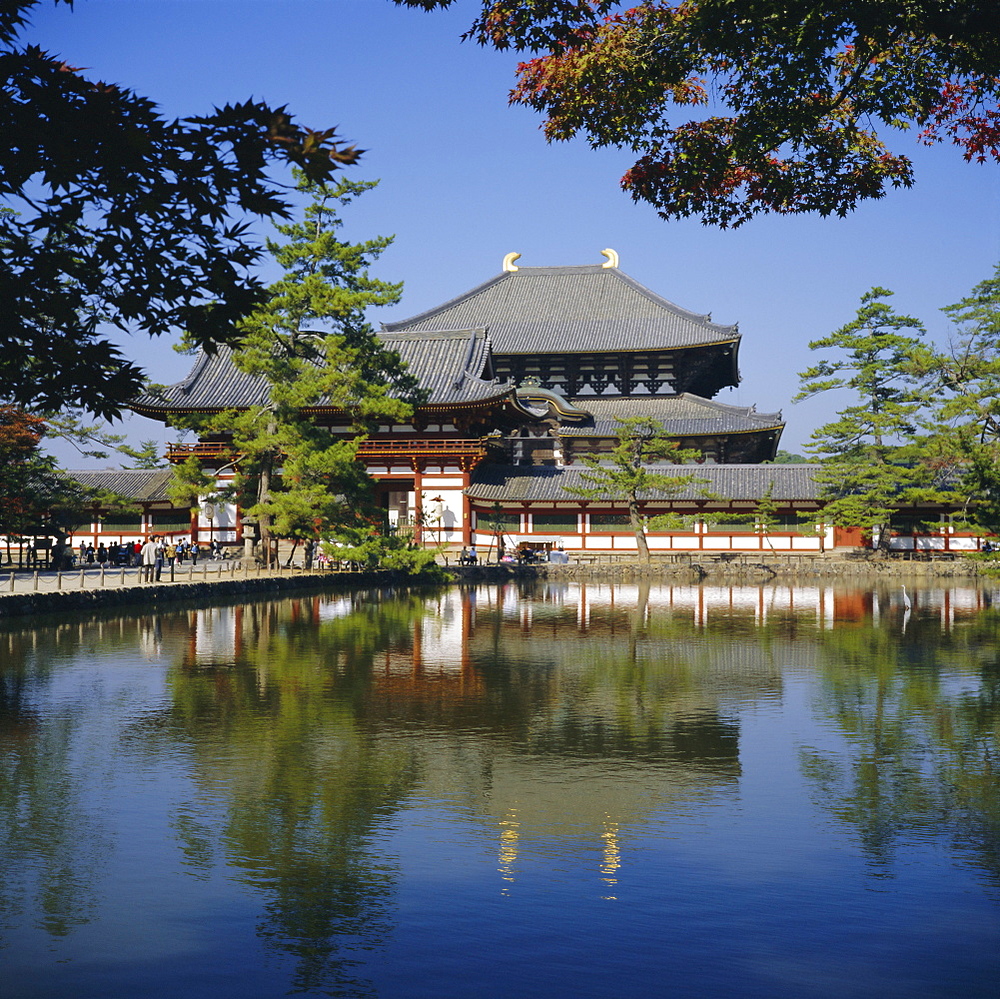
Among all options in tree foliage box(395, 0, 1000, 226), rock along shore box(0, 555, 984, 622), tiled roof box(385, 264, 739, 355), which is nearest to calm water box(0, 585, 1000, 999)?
tree foliage box(395, 0, 1000, 226)

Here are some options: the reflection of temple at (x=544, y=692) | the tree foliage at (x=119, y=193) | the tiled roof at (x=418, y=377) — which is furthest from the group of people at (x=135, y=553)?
the tree foliage at (x=119, y=193)

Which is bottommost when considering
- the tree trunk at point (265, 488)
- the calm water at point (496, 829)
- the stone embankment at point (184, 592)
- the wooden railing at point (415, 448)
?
the calm water at point (496, 829)

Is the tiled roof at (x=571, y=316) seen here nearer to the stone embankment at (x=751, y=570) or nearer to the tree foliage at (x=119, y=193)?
the stone embankment at (x=751, y=570)

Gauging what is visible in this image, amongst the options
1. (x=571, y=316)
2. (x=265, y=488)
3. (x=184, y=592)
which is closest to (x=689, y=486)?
(x=571, y=316)

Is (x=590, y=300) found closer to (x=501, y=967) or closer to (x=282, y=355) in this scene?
(x=282, y=355)

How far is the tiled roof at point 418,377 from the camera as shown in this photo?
40.5 m

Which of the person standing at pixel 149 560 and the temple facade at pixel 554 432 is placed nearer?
the person standing at pixel 149 560

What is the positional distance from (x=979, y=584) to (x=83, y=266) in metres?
35.2

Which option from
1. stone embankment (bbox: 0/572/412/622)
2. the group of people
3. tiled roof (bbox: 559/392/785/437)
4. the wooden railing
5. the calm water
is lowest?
the calm water

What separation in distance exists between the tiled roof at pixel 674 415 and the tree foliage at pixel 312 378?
1915cm

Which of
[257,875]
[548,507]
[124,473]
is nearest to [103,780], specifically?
[257,875]

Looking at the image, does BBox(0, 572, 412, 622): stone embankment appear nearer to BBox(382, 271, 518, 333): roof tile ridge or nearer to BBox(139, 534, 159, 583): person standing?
BBox(139, 534, 159, 583): person standing

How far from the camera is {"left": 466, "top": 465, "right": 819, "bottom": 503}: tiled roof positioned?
4403 centimetres

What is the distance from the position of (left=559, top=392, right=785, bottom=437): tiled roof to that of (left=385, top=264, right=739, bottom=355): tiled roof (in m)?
2.81
